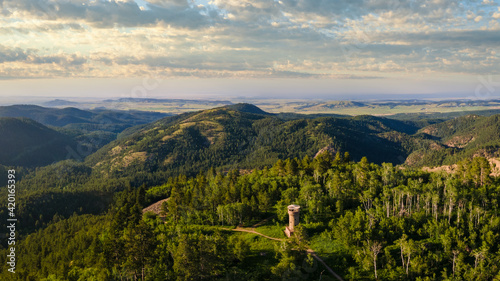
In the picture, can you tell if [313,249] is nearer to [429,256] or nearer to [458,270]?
[429,256]

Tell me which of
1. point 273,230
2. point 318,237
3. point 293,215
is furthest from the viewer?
point 273,230

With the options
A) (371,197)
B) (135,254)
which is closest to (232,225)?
(135,254)

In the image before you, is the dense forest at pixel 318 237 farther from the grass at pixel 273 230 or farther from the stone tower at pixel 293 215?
the stone tower at pixel 293 215

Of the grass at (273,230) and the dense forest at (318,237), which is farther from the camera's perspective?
the grass at (273,230)

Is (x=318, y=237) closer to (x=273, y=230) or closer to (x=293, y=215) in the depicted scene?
(x=293, y=215)

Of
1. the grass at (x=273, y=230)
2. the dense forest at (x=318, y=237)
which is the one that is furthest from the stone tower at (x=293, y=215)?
the dense forest at (x=318, y=237)

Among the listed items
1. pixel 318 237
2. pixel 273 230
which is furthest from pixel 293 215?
pixel 273 230

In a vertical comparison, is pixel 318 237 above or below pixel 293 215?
below

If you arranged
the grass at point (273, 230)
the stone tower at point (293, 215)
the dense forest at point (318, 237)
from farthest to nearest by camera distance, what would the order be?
the grass at point (273, 230)
the stone tower at point (293, 215)
the dense forest at point (318, 237)
